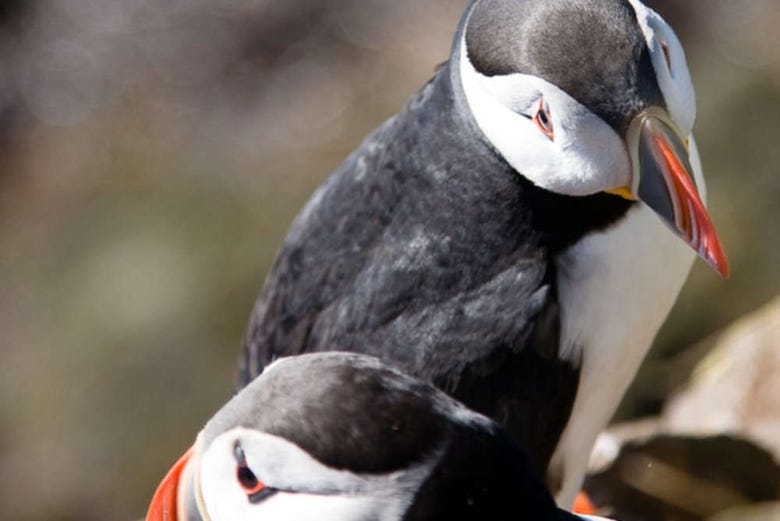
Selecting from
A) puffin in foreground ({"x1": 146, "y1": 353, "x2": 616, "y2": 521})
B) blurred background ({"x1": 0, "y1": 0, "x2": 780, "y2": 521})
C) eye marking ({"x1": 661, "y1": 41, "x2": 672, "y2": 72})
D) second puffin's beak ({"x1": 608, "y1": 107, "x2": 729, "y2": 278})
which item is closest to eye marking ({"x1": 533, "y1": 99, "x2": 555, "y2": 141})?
second puffin's beak ({"x1": 608, "y1": 107, "x2": 729, "y2": 278})

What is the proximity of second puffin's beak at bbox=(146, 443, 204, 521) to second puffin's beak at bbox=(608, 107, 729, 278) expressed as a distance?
4.21 feet

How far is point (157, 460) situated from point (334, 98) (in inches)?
88.7

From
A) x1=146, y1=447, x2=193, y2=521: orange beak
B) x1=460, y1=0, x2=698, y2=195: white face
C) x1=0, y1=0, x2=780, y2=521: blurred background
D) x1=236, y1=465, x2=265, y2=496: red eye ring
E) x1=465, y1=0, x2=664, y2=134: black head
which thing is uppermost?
x1=465, y1=0, x2=664, y2=134: black head

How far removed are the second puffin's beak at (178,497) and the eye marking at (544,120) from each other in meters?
1.18

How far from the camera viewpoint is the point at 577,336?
4.54 metres

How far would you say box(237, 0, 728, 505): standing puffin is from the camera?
4.05 m

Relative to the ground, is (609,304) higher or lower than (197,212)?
higher

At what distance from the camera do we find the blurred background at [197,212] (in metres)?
6.72

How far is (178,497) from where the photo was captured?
3.65 meters

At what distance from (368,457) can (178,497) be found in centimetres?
64

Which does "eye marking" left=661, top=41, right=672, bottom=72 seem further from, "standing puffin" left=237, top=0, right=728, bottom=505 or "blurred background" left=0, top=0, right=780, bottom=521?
"blurred background" left=0, top=0, right=780, bottom=521

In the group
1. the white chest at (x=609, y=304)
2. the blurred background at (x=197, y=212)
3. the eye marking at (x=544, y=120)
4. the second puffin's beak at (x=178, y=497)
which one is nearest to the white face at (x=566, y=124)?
the eye marking at (x=544, y=120)

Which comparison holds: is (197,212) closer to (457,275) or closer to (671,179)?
(457,275)

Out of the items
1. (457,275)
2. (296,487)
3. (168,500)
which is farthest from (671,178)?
(168,500)
